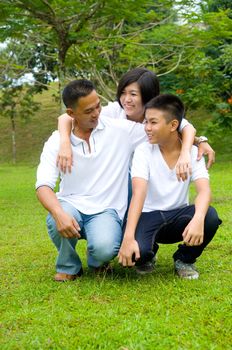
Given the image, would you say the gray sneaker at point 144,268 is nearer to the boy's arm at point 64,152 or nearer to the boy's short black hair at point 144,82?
the boy's arm at point 64,152

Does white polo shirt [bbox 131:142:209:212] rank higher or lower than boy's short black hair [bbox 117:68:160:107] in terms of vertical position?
lower

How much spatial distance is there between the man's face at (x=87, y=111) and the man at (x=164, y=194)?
0.32 meters

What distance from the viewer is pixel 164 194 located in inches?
144

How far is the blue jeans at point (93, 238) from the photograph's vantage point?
352cm

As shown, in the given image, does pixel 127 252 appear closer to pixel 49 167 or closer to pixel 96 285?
pixel 96 285

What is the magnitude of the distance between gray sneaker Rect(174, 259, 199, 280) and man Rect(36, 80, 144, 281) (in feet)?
1.39

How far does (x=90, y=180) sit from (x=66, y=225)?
1.48 ft

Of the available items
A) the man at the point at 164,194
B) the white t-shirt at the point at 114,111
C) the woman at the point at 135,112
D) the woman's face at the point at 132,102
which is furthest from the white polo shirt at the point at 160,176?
the white t-shirt at the point at 114,111

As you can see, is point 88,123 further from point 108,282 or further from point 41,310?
point 41,310

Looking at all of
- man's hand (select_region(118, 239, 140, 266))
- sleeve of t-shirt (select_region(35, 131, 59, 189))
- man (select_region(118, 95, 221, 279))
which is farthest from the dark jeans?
sleeve of t-shirt (select_region(35, 131, 59, 189))

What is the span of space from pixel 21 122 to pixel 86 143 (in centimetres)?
2694

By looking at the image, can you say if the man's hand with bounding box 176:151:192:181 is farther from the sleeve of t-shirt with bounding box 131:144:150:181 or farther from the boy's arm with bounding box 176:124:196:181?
the sleeve of t-shirt with bounding box 131:144:150:181

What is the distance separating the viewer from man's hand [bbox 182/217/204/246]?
10.9 ft

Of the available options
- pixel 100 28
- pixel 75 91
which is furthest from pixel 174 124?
pixel 100 28
